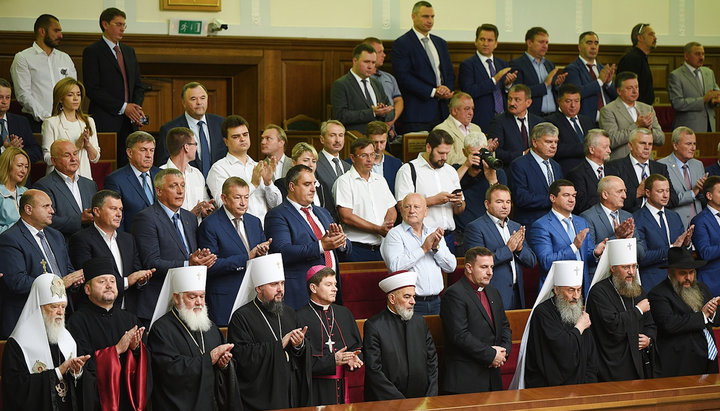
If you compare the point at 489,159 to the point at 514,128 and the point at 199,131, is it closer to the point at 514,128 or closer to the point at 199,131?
the point at 514,128

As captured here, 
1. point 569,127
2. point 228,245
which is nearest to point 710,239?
point 569,127

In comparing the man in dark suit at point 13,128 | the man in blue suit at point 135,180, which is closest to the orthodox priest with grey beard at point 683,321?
the man in blue suit at point 135,180

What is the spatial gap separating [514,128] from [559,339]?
11.1ft

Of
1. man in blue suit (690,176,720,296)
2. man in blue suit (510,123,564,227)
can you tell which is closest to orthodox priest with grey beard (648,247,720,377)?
man in blue suit (690,176,720,296)

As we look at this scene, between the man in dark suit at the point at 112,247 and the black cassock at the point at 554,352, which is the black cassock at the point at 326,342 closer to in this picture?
the man in dark suit at the point at 112,247

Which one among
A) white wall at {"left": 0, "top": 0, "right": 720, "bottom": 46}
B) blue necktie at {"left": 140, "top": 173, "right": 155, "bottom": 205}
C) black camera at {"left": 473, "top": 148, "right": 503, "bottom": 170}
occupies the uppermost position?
white wall at {"left": 0, "top": 0, "right": 720, "bottom": 46}

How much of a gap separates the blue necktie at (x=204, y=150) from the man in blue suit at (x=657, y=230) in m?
3.79

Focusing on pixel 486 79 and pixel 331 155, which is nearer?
pixel 331 155

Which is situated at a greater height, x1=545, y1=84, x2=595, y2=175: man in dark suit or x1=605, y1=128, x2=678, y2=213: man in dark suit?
x1=545, y1=84, x2=595, y2=175: man in dark suit

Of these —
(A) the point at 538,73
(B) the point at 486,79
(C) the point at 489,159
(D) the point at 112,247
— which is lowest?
(D) the point at 112,247

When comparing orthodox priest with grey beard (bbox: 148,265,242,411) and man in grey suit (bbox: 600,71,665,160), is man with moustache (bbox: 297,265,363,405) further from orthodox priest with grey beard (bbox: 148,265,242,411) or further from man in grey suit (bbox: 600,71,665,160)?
man in grey suit (bbox: 600,71,665,160)

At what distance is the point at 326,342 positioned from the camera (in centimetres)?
694

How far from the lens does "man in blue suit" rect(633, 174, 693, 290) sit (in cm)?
876

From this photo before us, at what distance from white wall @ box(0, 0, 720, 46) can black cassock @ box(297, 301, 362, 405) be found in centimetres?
603
